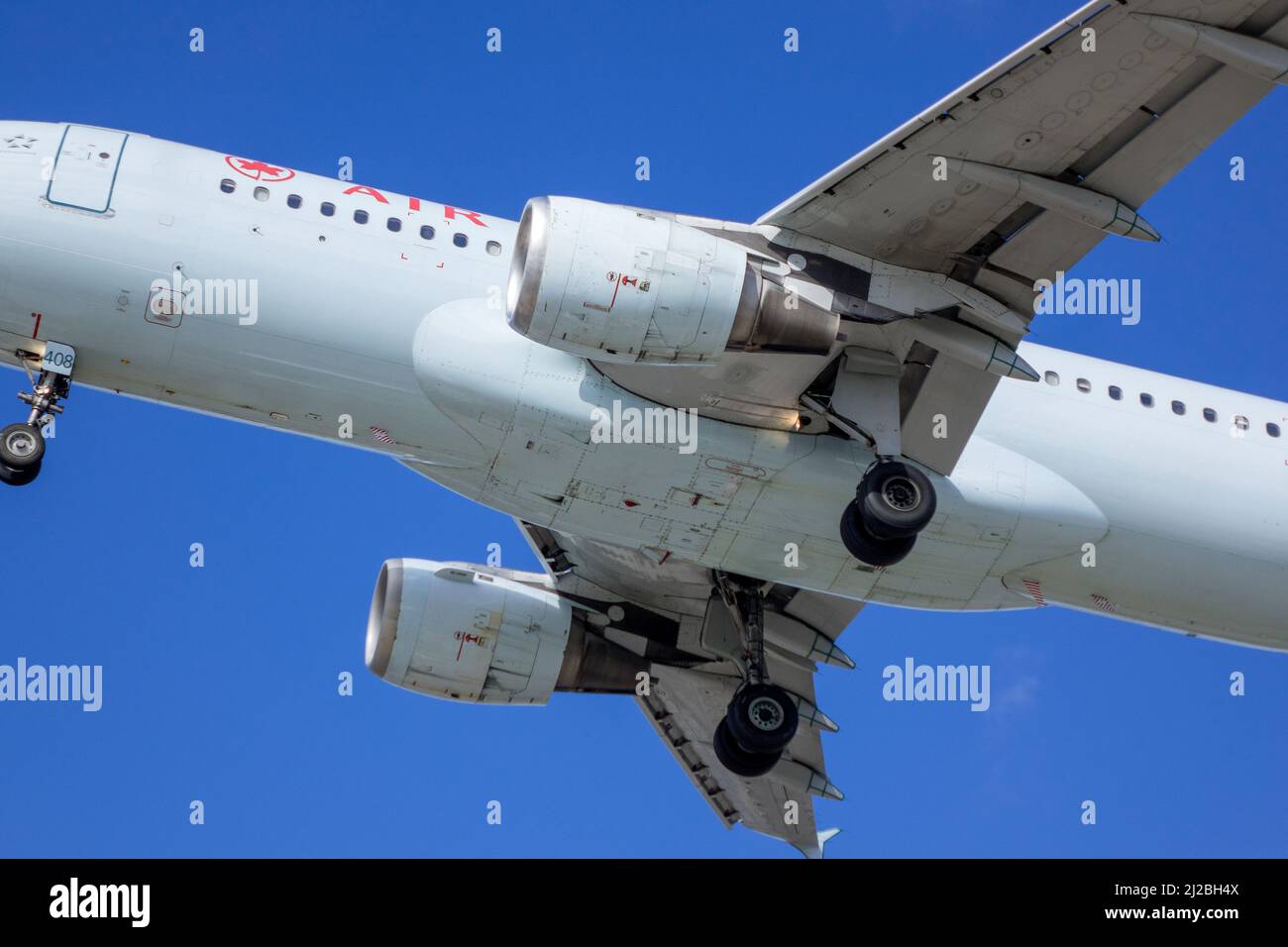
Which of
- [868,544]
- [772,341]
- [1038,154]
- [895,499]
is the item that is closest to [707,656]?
[868,544]

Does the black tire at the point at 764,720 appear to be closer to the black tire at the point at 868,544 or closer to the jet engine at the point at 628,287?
the black tire at the point at 868,544

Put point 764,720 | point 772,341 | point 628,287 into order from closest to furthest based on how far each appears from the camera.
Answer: point 628,287 < point 772,341 < point 764,720

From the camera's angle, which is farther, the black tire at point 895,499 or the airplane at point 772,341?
the black tire at point 895,499

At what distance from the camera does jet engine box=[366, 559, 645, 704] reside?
89.6 feet

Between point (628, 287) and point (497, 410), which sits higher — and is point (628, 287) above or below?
Result: above

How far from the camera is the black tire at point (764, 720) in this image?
1030 inches

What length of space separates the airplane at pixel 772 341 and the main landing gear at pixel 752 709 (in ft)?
7.63

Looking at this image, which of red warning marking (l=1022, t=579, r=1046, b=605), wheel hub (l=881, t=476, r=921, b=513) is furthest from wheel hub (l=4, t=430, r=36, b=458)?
red warning marking (l=1022, t=579, r=1046, b=605)

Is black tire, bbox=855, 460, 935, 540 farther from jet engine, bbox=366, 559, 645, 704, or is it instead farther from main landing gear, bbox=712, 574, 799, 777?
jet engine, bbox=366, 559, 645, 704

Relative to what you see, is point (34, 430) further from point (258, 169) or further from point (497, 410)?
point (497, 410)

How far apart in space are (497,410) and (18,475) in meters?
6.22

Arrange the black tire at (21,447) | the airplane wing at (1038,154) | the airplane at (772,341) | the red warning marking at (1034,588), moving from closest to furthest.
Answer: the airplane wing at (1038,154) → the airplane at (772,341) → the black tire at (21,447) → the red warning marking at (1034,588)

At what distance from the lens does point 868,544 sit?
23047 millimetres

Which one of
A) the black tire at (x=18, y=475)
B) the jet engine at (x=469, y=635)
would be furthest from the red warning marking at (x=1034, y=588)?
the black tire at (x=18, y=475)
